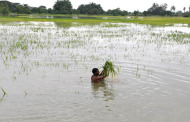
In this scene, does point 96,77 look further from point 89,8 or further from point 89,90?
point 89,8

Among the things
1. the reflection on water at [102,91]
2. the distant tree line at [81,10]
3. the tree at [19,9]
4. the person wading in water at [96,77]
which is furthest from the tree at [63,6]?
the reflection on water at [102,91]

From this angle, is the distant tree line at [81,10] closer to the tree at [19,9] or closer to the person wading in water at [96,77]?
the tree at [19,9]

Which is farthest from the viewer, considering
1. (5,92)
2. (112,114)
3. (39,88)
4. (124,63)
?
(124,63)

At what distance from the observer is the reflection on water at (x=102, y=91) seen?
5.96 meters

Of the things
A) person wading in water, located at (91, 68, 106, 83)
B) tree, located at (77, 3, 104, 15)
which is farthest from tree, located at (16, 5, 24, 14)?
person wading in water, located at (91, 68, 106, 83)

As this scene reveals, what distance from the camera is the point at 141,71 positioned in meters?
8.60

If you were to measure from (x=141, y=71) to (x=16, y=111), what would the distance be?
17.5ft

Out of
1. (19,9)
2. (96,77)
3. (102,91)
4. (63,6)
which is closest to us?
(102,91)

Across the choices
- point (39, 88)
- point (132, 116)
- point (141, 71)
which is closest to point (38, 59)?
point (39, 88)

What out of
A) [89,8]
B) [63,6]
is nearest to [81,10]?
[89,8]

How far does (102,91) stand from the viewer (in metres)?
6.44

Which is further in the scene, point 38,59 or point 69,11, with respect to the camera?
point 69,11

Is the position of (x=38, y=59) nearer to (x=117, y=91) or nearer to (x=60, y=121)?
(x=117, y=91)

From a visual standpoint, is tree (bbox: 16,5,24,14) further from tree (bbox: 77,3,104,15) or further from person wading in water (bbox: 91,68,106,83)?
person wading in water (bbox: 91,68,106,83)
